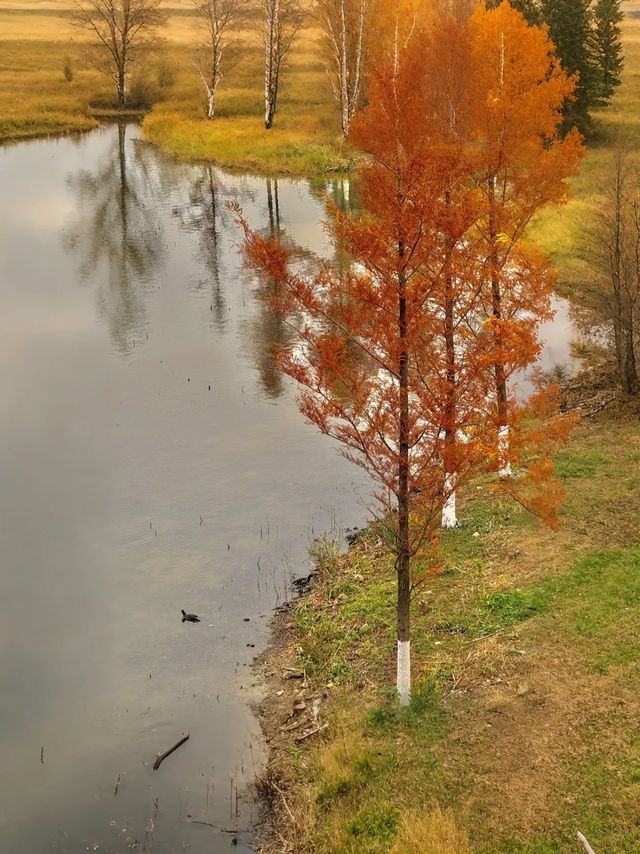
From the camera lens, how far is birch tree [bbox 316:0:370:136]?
195ft

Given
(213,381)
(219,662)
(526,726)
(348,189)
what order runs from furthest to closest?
(348,189)
(213,381)
(219,662)
(526,726)

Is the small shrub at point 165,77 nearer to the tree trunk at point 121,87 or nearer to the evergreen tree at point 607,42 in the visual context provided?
the tree trunk at point 121,87

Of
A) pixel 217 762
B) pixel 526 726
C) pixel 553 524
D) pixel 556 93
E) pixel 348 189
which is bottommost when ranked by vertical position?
pixel 217 762

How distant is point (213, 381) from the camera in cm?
2964

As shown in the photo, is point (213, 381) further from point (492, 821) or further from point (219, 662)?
point (492, 821)

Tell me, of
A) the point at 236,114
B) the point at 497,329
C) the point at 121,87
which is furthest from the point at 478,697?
the point at 121,87

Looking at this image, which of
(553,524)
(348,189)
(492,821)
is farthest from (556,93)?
(348,189)

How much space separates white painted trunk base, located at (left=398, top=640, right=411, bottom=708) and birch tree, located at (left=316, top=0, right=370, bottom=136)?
48811mm

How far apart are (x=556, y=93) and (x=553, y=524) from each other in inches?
378

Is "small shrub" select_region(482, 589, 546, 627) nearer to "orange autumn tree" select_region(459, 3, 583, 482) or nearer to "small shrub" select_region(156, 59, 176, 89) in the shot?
"orange autumn tree" select_region(459, 3, 583, 482)

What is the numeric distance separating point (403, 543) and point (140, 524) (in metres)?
8.44

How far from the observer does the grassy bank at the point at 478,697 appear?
1280cm

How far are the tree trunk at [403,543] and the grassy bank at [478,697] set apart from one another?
438 millimetres

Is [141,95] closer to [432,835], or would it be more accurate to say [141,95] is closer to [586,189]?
[586,189]
